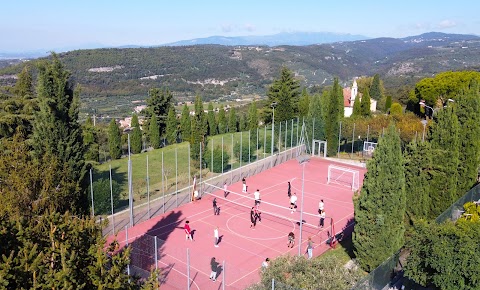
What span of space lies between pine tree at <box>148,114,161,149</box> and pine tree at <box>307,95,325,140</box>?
1606cm

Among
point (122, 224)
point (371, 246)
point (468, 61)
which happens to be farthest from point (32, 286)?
point (468, 61)

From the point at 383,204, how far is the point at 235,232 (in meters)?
7.37

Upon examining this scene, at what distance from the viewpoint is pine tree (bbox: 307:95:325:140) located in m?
35.0

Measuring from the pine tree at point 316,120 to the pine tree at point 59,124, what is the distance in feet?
64.8

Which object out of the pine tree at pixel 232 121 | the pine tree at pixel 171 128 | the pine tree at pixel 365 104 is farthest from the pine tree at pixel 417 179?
the pine tree at pixel 232 121

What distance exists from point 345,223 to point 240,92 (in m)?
94.1

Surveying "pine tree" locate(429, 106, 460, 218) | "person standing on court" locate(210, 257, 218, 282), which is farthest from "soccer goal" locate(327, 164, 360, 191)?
"person standing on court" locate(210, 257, 218, 282)

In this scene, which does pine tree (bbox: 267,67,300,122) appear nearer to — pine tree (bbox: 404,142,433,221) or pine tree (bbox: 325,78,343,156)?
pine tree (bbox: 325,78,343,156)

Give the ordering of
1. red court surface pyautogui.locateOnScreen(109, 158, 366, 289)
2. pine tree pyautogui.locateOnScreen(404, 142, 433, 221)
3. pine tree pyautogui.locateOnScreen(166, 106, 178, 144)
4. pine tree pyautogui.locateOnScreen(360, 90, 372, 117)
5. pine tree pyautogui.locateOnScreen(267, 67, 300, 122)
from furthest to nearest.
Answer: pine tree pyautogui.locateOnScreen(360, 90, 372, 117), pine tree pyautogui.locateOnScreen(166, 106, 178, 144), pine tree pyautogui.locateOnScreen(267, 67, 300, 122), pine tree pyautogui.locateOnScreen(404, 142, 433, 221), red court surface pyautogui.locateOnScreen(109, 158, 366, 289)

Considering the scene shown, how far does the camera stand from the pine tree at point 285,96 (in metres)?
40.6

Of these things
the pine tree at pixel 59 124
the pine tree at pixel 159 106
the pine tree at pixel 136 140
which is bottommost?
the pine tree at pixel 136 140

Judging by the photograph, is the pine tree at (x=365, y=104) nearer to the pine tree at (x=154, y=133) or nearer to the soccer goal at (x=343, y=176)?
the soccer goal at (x=343, y=176)

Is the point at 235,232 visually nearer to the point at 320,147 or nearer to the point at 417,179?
the point at 417,179

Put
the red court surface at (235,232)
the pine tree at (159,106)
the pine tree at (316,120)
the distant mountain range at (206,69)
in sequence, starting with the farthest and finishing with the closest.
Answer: the distant mountain range at (206,69), the pine tree at (159,106), the pine tree at (316,120), the red court surface at (235,232)
